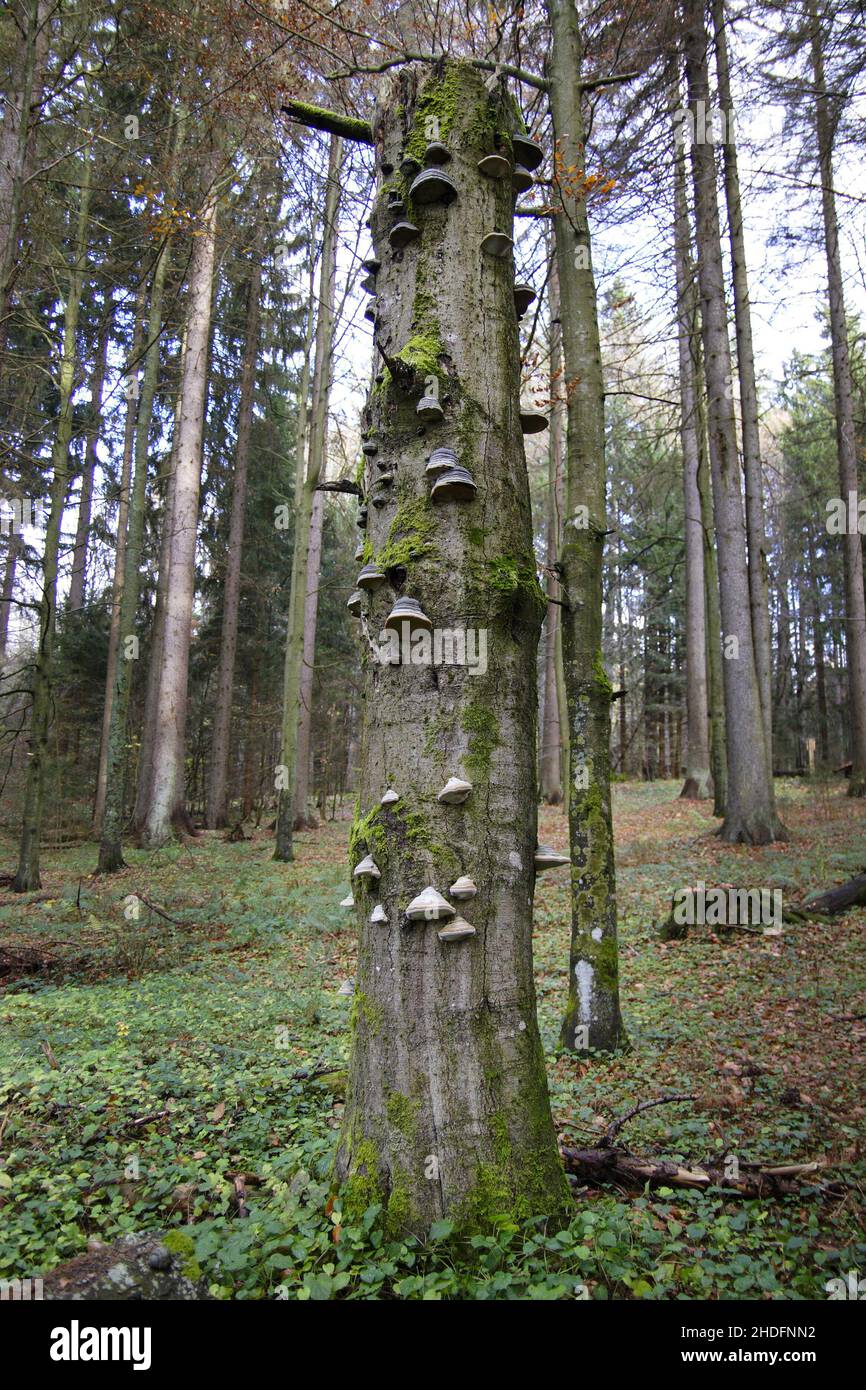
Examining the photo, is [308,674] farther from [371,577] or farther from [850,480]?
[371,577]

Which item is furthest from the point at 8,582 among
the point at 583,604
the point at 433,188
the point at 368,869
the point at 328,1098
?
the point at 368,869

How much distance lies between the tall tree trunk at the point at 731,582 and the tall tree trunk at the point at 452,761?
386 inches

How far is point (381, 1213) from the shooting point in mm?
2574

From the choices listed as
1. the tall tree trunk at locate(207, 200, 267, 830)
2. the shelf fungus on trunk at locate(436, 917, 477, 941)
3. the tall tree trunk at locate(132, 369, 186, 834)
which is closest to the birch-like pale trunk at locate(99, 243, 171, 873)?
the tall tree trunk at locate(132, 369, 186, 834)

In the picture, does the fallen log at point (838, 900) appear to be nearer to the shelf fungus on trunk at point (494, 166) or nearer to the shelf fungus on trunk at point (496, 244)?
the shelf fungus on trunk at point (496, 244)

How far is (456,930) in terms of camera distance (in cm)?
255

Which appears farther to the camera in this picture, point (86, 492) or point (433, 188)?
point (86, 492)

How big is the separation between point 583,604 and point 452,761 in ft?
10.0

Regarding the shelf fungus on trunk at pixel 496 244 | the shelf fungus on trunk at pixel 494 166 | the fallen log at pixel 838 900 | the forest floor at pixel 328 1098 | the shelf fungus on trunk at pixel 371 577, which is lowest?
the forest floor at pixel 328 1098

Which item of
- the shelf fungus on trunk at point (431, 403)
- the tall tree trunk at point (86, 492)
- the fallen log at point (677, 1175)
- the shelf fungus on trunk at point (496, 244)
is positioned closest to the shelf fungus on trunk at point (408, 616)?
the shelf fungus on trunk at point (431, 403)

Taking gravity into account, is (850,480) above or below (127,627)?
above

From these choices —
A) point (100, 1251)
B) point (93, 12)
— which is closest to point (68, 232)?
point (93, 12)

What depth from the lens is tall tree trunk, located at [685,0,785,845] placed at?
459 inches

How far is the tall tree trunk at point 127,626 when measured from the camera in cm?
1236
